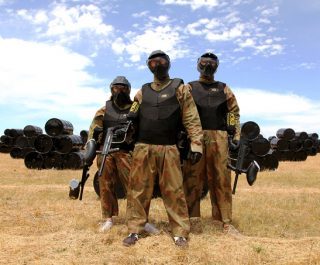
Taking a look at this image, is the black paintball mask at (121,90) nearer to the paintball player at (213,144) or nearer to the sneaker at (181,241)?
the paintball player at (213,144)

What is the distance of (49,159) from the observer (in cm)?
2228

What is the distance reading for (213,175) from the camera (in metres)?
7.55

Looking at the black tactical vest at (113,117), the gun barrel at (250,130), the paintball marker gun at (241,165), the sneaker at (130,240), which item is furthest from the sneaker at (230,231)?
the gun barrel at (250,130)

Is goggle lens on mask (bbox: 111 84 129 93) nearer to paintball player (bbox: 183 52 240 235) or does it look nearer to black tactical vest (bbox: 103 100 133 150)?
black tactical vest (bbox: 103 100 133 150)

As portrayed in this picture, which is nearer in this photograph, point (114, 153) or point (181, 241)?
point (181, 241)

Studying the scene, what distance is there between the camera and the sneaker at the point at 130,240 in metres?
6.40

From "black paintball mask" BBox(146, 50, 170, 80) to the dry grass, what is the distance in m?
2.38

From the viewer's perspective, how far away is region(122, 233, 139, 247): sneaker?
6.40 m

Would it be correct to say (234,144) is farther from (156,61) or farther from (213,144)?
(156,61)

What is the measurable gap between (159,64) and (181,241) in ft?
8.42

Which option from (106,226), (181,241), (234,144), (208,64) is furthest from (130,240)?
(208,64)

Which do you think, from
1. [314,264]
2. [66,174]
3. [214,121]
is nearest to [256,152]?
[66,174]

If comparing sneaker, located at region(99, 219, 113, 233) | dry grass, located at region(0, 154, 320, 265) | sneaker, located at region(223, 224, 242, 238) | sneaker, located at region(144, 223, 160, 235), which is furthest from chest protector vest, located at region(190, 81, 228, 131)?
sneaker, located at region(99, 219, 113, 233)

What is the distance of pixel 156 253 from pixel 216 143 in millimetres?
2151
